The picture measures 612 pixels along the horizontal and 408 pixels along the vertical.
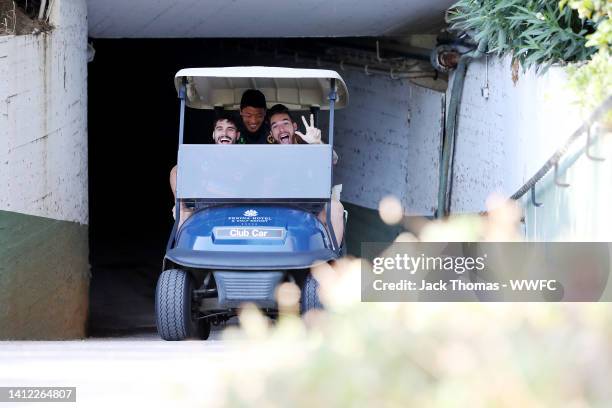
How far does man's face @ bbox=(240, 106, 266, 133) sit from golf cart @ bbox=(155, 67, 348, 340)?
57cm

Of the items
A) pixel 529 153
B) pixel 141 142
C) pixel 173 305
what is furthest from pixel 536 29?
pixel 141 142

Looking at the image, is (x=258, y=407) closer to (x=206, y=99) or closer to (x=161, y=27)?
(x=206, y=99)

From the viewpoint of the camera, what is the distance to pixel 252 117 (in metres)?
8.17

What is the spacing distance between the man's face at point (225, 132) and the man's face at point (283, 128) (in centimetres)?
29

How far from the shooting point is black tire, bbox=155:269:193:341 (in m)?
6.82

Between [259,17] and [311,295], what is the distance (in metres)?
4.48

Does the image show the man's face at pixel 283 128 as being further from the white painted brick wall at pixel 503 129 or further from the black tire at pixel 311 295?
the white painted brick wall at pixel 503 129

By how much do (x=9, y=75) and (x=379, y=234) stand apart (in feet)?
18.6

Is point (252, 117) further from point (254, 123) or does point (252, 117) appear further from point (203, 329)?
point (203, 329)

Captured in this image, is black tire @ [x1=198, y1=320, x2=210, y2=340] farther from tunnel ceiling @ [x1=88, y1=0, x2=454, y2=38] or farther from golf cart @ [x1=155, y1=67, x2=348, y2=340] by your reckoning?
tunnel ceiling @ [x1=88, y1=0, x2=454, y2=38]

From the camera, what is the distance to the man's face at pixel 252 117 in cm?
817

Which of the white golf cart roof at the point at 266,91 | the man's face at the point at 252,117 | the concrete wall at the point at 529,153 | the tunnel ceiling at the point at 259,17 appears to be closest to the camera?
the concrete wall at the point at 529,153

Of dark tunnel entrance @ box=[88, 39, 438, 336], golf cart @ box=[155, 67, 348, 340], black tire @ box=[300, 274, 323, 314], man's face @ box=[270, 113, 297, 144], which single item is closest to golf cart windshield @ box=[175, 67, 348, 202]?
golf cart @ box=[155, 67, 348, 340]

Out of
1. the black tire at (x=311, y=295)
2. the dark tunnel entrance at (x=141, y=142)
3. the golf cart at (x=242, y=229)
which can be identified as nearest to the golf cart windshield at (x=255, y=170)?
the golf cart at (x=242, y=229)
